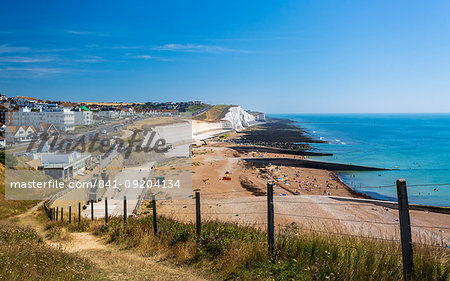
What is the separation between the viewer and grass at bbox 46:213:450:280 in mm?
3650

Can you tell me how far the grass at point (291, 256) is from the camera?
3.65m

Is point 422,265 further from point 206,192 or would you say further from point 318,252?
point 206,192

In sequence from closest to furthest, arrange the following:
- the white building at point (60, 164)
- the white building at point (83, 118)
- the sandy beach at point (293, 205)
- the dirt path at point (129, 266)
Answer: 1. the dirt path at point (129, 266)
2. the sandy beach at point (293, 205)
3. the white building at point (60, 164)
4. the white building at point (83, 118)

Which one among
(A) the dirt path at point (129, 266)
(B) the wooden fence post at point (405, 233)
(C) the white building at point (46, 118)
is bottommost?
(A) the dirt path at point (129, 266)

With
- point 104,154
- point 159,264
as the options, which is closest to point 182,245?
point 159,264

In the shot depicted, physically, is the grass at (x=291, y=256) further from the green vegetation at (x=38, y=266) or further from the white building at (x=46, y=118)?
the white building at (x=46, y=118)

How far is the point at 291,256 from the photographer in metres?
4.43

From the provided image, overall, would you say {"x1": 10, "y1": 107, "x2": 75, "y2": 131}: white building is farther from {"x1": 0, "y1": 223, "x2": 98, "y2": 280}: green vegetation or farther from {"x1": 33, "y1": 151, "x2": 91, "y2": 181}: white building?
{"x1": 0, "y1": 223, "x2": 98, "y2": 280}: green vegetation

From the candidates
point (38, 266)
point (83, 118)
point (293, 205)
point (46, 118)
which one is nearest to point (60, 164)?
point (293, 205)

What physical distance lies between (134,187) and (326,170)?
22.1m

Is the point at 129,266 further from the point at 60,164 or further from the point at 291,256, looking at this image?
the point at 60,164

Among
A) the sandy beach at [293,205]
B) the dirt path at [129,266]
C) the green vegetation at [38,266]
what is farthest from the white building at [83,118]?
the green vegetation at [38,266]

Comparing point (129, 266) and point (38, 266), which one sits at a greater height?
point (38, 266)

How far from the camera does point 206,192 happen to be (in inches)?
915
